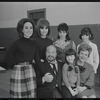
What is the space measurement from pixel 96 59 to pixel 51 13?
83.5 inches

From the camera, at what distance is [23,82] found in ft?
7.81

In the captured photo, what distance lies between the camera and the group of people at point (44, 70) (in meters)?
2.31

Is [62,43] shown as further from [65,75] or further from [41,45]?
[65,75]

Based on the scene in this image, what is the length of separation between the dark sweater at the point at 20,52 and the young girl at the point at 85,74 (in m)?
0.57

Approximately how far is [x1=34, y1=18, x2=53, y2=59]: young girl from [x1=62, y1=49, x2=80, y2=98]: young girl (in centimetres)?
33

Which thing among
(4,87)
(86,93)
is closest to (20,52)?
(86,93)

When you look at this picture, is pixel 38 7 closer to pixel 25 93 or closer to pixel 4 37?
pixel 4 37

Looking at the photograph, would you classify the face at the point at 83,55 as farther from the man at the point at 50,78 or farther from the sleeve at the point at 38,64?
the sleeve at the point at 38,64

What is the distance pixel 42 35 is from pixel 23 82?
26.2 inches

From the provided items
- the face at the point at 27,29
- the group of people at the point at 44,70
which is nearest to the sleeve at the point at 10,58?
the group of people at the point at 44,70

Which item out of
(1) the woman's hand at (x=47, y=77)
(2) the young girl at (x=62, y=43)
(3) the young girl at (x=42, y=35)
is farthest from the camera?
(2) the young girl at (x=62, y=43)

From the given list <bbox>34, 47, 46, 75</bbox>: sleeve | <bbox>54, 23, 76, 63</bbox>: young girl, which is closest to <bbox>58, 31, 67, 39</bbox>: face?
<bbox>54, 23, 76, 63</bbox>: young girl

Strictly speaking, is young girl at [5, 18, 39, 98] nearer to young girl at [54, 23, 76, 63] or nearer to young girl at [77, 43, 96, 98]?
young girl at [54, 23, 76, 63]

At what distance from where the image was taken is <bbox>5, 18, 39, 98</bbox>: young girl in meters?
2.32
